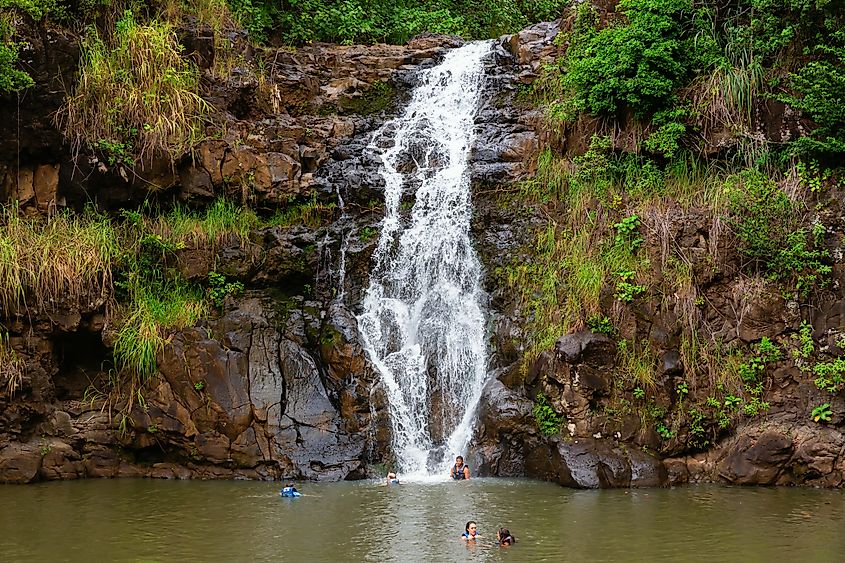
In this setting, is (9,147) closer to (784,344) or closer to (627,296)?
(627,296)

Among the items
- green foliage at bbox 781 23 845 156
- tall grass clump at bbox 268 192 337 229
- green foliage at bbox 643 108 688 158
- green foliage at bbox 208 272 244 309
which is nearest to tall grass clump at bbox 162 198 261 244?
tall grass clump at bbox 268 192 337 229

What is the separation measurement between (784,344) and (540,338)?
11.2ft

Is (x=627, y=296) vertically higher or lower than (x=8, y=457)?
higher

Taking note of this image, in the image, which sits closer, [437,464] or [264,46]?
[437,464]

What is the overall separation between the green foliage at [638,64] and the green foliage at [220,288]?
661 cm

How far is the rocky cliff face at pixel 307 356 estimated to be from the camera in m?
11.4

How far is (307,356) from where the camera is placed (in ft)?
43.0

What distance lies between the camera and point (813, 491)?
1050cm

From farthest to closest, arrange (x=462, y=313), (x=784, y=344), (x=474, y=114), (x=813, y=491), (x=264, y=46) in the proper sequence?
(x=264, y=46)
(x=474, y=114)
(x=462, y=313)
(x=784, y=344)
(x=813, y=491)

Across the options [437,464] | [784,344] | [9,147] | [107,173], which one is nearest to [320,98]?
[107,173]

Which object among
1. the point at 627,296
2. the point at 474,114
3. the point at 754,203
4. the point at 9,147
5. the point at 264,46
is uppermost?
the point at 264,46

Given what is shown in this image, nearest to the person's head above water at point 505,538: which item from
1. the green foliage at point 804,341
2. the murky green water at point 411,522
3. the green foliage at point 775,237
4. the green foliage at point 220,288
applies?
the murky green water at point 411,522

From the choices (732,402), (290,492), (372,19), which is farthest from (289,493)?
(372,19)

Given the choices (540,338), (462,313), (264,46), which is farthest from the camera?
(264,46)
